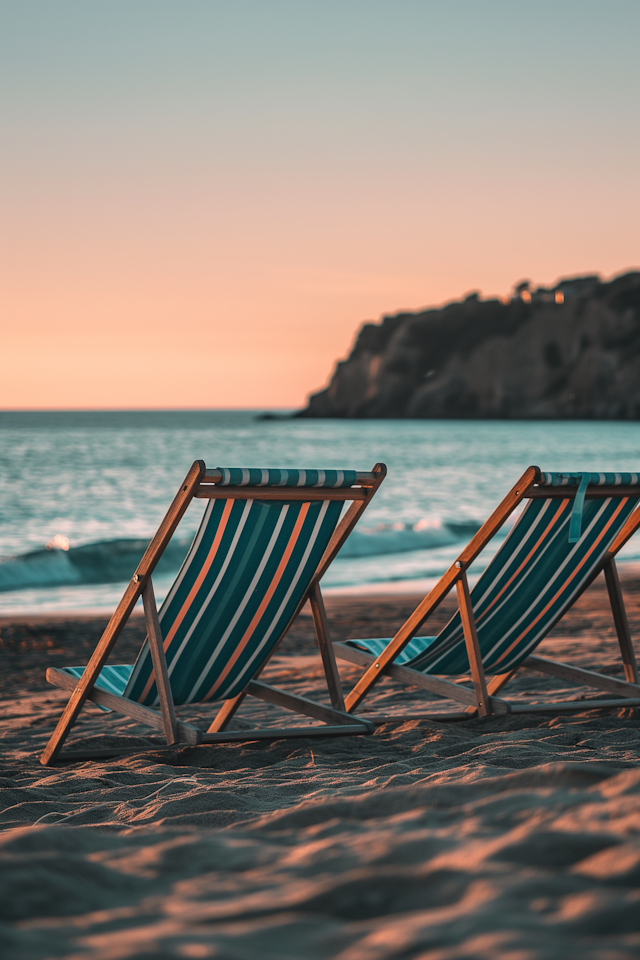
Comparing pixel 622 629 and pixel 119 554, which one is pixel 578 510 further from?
pixel 119 554

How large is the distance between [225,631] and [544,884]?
172cm

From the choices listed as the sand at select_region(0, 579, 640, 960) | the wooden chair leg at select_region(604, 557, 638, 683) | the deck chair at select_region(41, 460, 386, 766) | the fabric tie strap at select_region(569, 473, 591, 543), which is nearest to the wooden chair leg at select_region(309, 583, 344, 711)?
the deck chair at select_region(41, 460, 386, 766)

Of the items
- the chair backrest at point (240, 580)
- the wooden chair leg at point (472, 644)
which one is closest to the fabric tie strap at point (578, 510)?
the wooden chair leg at point (472, 644)

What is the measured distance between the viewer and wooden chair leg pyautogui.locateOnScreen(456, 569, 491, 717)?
323cm

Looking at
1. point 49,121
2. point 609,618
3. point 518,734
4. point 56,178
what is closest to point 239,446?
point 56,178

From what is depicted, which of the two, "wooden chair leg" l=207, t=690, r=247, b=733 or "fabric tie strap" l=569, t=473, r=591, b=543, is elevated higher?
"fabric tie strap" l=569, t=473, r=591, b=543

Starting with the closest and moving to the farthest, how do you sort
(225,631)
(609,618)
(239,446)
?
(225,631) → (609,618) → (239,446)

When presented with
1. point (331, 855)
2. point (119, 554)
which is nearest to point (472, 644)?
point (331, 855)

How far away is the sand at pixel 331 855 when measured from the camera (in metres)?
1.20

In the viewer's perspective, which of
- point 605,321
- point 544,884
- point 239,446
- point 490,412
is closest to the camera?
point 544,884

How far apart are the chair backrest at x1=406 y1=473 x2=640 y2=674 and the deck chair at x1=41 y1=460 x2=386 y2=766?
0.57m

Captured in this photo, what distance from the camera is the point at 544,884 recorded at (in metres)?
1.31

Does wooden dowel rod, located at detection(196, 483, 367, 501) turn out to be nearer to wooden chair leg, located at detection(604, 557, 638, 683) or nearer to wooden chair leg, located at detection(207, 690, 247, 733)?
wooden chair leg, located at detection(207, 690, 247, 733)

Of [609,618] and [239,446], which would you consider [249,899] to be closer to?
[609,618]
